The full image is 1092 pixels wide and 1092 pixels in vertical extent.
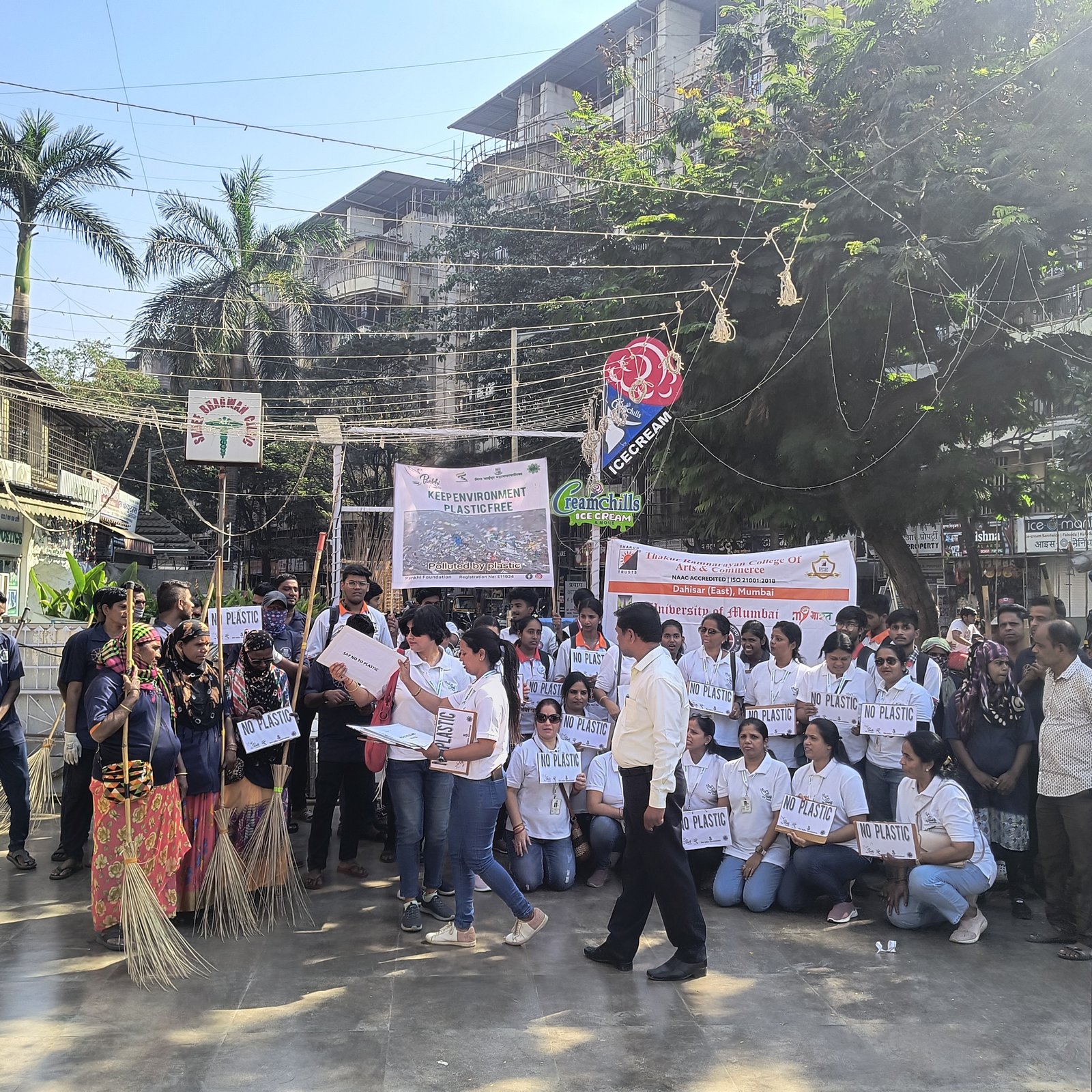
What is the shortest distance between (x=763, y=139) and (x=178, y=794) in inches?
572

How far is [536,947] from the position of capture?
18.0ft

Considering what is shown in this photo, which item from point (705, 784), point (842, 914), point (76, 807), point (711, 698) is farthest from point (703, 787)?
point (76, 807)

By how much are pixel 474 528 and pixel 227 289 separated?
2370 centimetres

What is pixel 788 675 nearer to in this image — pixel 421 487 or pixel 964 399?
pixel 421 487

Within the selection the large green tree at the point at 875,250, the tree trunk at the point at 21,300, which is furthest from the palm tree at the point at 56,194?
the large green tree at the point at 875,250

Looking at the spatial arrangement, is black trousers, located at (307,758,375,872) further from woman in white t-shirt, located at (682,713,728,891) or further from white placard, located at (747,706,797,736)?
white placard, located at (747,706,797,736)

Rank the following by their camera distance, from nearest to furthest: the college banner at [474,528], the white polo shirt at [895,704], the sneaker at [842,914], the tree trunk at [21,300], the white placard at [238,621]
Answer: the sneaker at [842,914]
the white polo shirt at [895,704]
the white placard at [238,621]
the college banner at [474,528]
the tree trunk at [21,300]

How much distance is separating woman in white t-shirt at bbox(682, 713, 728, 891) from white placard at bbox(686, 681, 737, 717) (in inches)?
18.2

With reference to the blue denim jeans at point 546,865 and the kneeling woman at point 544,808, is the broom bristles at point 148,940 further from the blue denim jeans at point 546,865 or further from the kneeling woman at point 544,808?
the kneeling woman at point 544,808

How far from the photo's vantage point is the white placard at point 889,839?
19.1ft

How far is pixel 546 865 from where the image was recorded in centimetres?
675

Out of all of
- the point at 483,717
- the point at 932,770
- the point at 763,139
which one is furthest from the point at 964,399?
the point at 483,717

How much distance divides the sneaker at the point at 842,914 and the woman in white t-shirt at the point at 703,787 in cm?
84

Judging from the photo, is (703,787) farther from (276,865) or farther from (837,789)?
(276,865)
